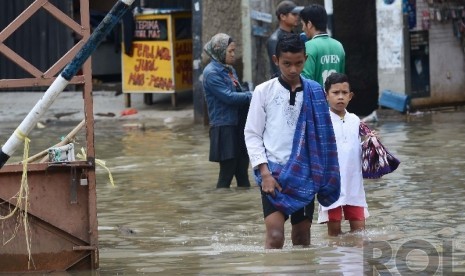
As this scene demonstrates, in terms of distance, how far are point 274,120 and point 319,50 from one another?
2844 millimetres

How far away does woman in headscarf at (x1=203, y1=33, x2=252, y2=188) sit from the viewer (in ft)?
38.8

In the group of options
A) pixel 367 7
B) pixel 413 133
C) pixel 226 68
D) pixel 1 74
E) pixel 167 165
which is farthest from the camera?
pixel 1 74

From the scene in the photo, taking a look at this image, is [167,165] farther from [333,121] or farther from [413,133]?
[333,121]

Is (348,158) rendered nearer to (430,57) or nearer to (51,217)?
(51,217)

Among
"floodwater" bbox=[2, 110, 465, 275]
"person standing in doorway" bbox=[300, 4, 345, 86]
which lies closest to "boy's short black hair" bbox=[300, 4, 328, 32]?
"person standing in doorway" bbox=[300, 4, 345, 86]

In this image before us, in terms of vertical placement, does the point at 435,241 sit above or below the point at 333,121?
below

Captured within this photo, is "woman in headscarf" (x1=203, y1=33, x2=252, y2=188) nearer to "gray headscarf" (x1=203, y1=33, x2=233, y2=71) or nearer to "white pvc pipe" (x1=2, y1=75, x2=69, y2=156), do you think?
"gray headscarf" (x1=203, y1=33, x2=233, y2=71)

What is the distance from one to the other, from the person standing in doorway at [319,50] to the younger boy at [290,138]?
8.86 ft

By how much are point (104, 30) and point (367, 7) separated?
14179 millimetres

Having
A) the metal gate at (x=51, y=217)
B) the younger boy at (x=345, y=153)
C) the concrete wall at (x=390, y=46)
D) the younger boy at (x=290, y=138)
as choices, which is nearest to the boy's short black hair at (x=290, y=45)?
the younger boy at (x=290, y=138)

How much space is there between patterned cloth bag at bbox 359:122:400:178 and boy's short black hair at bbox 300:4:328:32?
2.00 m

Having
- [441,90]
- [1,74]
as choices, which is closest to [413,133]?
[441,90]

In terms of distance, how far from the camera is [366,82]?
20578 millimetres

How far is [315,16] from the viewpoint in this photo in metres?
10.8
